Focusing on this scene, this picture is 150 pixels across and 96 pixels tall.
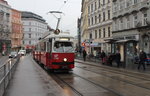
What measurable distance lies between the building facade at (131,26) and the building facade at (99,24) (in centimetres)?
408

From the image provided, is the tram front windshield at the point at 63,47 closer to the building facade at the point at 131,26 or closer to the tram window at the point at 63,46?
the tram window at the point at 63,46

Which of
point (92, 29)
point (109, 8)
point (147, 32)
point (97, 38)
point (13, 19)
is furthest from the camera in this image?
point (13, 19)

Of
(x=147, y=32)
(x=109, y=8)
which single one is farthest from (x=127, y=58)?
(x=109, y=8)

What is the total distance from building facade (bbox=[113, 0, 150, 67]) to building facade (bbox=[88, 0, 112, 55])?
408 cm

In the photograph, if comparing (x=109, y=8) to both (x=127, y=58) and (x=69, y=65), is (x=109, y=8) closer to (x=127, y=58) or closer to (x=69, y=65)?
(x=127, y=58)

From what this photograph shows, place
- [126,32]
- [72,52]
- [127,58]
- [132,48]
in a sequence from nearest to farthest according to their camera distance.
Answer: [72,52] → [127,58] → [132,48] → [126,32]

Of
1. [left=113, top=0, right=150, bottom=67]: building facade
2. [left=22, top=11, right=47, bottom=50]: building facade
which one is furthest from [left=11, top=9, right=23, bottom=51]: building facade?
[left=113, top=0, right=150, bottom=67]: building facade

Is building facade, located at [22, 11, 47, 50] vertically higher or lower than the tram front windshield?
higher

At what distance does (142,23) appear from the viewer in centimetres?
3338

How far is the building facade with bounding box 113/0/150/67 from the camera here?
90.9ft

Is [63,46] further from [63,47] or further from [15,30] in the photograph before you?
[15,30]

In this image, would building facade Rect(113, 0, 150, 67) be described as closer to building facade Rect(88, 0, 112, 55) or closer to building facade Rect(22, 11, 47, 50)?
building facade Rect(88, 0, 112, 55)

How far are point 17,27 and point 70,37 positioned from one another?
89900 mm

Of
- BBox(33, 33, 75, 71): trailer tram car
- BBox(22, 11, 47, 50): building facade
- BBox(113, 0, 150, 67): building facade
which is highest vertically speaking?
BBox(22, 11, 47, 50): building facade
